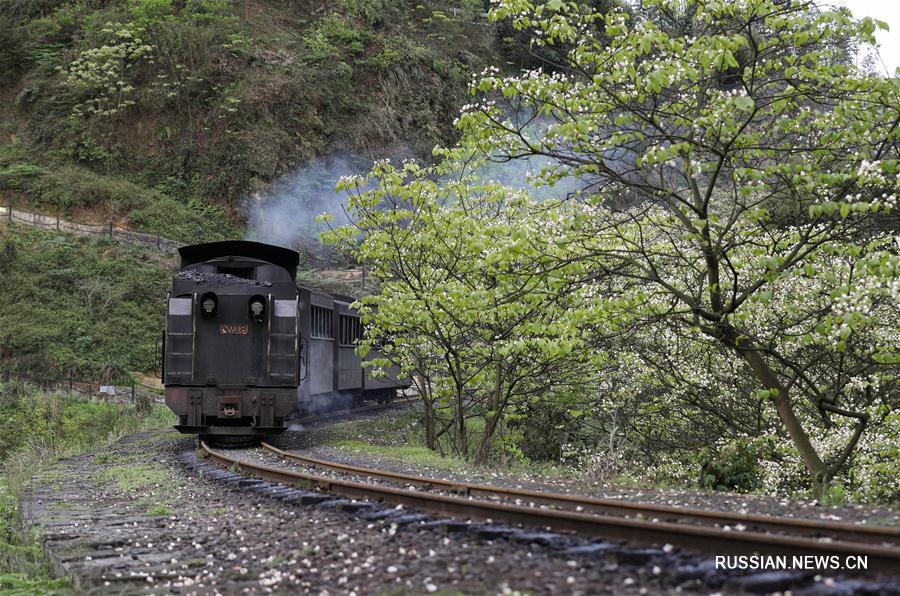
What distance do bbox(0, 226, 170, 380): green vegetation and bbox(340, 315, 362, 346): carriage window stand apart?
970 centimetres

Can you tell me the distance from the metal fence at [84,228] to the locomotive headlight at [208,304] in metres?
22.6

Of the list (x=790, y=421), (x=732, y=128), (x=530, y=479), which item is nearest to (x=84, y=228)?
(x=530, y=479)

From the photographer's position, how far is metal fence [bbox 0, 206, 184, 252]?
36.5m

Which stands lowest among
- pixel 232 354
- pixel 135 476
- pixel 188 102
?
pixel 135 476

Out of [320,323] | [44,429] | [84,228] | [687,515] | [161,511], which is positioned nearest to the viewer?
[687,515]

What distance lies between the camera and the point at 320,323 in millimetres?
19188

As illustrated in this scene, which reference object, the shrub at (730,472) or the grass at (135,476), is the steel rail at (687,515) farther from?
the shrub at (730,472)

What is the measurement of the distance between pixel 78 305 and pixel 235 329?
62.4 ft

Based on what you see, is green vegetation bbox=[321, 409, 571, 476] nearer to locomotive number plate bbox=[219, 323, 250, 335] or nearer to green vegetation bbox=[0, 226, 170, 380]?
locomotive number plate bbox=[219, 323, 250, 335]

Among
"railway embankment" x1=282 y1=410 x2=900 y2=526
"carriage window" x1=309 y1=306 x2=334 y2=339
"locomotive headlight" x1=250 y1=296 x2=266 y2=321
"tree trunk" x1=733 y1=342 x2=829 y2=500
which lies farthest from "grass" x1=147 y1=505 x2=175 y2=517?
"carriage window" x1=309 y1=306 x2=334 y2=339

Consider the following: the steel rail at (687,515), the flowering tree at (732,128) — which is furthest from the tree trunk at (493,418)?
the steel rail at (687,515)

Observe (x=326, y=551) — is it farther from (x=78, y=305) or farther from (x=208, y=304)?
(x=78, y=305)

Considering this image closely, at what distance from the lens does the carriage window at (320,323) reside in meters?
18.1

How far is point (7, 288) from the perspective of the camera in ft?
104
